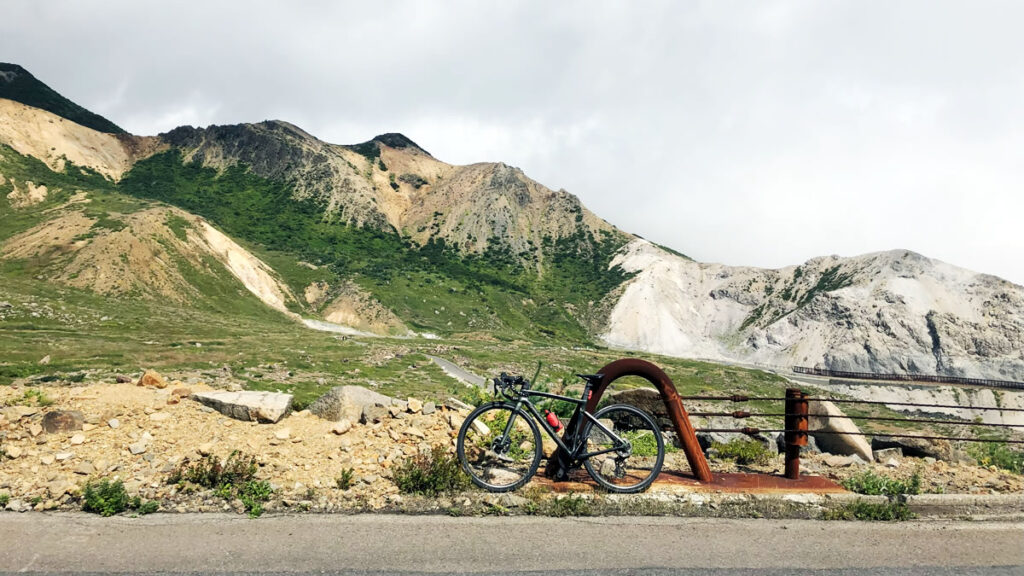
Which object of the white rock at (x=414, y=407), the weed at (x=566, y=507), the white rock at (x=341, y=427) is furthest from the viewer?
the white rock at (x=414, y=407)

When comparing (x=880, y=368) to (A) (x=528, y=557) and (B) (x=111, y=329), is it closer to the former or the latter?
(A) (x=528, y=557)

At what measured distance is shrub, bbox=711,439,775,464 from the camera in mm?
11195

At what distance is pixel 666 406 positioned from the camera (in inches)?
336

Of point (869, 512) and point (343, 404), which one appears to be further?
point (343, 404)

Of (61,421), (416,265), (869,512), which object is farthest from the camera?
(416,265)

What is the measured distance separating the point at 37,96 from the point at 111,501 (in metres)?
262

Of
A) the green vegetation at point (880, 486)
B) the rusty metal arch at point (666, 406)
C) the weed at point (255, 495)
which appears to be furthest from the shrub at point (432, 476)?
the green vegetation at point (880, 486)

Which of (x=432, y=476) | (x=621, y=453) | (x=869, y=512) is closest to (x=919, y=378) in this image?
(x=869, y=512)

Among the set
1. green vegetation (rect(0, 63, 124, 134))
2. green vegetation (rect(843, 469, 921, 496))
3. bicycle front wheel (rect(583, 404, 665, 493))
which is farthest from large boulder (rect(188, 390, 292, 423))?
green vegetation (rect(0, 63, 124, 134))

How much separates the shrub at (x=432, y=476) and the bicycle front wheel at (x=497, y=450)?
0.21 m

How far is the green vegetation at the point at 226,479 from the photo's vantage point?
753 centimetres

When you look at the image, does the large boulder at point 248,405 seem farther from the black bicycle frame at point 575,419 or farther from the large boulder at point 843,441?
the large boulder at point 843,441

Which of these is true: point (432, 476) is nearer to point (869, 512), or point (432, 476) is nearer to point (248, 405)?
point (248, 405)

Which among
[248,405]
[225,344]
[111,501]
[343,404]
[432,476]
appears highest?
[343,404]
